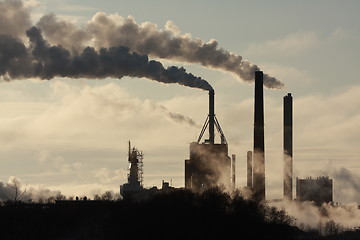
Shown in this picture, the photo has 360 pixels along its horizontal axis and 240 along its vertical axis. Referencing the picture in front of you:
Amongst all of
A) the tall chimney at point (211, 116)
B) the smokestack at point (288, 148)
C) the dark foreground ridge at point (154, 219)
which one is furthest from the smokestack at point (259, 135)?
the smokestack at point (288, 148)

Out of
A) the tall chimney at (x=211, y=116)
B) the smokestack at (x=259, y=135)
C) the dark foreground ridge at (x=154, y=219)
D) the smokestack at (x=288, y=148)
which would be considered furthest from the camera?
the smokestack at (x=288, y=148)

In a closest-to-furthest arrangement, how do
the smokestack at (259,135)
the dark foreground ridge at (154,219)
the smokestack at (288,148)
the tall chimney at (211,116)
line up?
1. the dark foreground ridge at (154,219)
2. the smokestack at (259,135)
3. the tall chimney at (211,116)
4. the smokestack at (288,148)

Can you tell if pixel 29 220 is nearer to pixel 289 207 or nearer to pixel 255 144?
pixel 255 144

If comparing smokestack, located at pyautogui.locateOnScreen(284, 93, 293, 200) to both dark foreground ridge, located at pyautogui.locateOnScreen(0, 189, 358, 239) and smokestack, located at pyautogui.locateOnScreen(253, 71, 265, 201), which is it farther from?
dark foreground ridge, located at pyautogui.locateOnScreen(0, 189, 358, 239)

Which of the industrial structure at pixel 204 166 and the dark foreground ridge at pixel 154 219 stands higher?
the industrial structure at pixel 204 166

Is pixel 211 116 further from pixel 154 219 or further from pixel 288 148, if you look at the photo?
pixel 154 219

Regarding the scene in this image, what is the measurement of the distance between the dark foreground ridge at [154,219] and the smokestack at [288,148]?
146 ft

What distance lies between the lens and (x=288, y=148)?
188m

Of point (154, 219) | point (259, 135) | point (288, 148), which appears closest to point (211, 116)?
point (288, 148)

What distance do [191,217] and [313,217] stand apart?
3208 inches

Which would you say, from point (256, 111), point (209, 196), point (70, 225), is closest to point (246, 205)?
point (209, 196)

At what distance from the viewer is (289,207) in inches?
7490

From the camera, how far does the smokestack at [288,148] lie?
617 ft

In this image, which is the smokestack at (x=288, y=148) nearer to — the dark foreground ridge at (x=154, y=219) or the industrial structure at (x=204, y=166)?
the industrial structure at (x=204, y=166)
